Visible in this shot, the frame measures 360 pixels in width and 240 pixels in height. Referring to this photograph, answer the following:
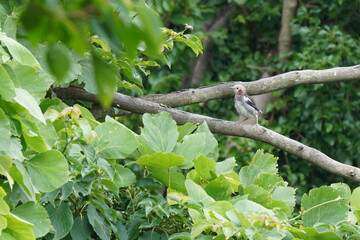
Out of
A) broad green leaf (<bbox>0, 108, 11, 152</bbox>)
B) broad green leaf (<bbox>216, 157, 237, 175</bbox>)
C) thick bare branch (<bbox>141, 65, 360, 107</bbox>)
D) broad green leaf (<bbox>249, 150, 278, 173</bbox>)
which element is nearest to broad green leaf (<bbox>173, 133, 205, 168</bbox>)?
broad green leaf (<bbox>216, 157, 237, 175</bbox>)

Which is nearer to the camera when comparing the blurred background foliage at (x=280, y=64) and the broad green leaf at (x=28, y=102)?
the broad green leaf at (x=28, y=102)

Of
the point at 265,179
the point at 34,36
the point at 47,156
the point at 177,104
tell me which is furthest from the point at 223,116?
the point at 34,36

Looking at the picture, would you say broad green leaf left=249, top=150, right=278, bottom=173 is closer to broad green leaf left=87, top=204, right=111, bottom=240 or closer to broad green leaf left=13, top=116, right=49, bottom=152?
broad green leaf left=87, top=204, right=111, bottom=240

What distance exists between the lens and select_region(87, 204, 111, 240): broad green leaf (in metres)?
2.14

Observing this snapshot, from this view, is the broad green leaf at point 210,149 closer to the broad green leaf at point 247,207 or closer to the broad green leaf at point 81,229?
the broad green leaf at point 247,207

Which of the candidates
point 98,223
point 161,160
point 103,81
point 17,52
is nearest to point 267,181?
point 161,160

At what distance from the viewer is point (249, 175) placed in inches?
96.7

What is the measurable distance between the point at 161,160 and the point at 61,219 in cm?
40

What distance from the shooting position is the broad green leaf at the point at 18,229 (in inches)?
69.5

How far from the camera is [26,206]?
187 cm

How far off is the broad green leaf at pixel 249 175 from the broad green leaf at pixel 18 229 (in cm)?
94

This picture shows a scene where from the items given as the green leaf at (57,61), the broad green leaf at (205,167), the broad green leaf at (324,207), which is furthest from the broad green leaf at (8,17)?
the green leaf at (57,61)

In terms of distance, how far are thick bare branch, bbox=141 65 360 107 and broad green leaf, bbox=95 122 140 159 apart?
1.07 metres

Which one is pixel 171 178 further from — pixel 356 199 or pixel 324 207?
pixel 356 199
